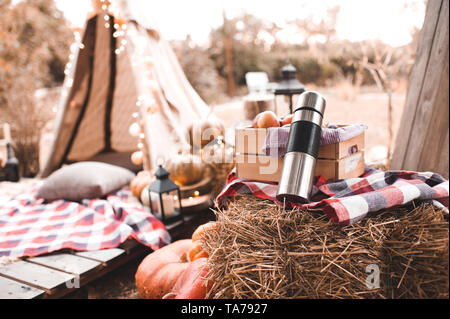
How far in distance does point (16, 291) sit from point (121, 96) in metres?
2.86

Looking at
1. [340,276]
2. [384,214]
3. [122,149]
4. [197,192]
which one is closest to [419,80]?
[384,214]

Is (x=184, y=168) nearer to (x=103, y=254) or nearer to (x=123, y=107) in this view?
(x=103, y=254)

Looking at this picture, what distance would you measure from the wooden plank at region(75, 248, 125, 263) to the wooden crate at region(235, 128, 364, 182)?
97 centimetres

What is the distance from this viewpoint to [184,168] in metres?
2.58

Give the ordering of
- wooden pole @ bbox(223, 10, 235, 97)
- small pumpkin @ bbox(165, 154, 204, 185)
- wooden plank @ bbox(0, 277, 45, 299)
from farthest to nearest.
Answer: wooden pole @ bbox(223, 10, 235, 97)
small pumpkin @ bbox(165, 154, 204, 185)
wooden plank @ bbox(0, 277, 45, 299)

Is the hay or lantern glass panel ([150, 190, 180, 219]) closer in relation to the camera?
the hay

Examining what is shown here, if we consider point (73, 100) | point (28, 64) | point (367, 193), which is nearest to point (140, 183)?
point (73, 100)

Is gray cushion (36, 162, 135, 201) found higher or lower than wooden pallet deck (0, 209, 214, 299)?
higher

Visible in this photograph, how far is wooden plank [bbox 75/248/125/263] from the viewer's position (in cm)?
193

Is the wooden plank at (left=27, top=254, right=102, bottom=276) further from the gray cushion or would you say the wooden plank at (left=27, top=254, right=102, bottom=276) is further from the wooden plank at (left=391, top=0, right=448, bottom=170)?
the wooden plank at (left=391, top=0, right=448, bottom=170)

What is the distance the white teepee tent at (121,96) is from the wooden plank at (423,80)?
1.90m

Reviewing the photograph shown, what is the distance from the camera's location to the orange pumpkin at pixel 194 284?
1378 millimetres

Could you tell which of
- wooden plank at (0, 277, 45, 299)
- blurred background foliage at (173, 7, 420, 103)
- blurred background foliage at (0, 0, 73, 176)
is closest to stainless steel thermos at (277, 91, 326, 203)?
wooden plank at (0, 277, 45, 299)

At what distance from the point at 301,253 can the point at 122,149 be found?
3736 millimetres
